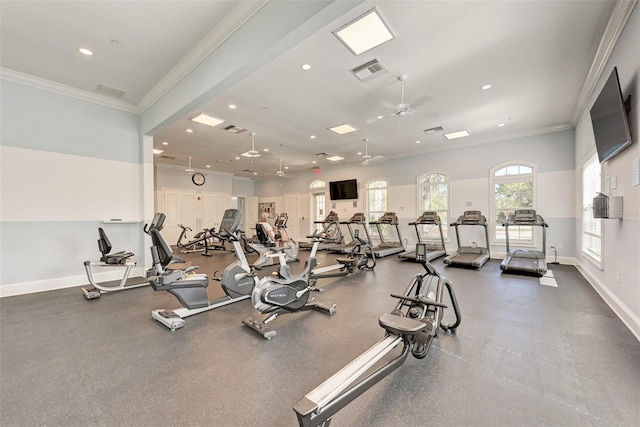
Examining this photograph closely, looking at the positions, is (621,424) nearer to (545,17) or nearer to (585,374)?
(585,374)

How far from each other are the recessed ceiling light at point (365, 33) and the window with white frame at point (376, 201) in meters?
6.77

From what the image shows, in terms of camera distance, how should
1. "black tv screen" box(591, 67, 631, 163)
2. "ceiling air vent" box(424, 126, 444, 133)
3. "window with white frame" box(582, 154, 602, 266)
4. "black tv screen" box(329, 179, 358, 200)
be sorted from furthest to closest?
"black tv screen" box(329, 179, 358, 200)
"ceiling air vent" box(424, 126, 444, 133)
"window with white frame" box(582, 154, 602, 266)
"black tv screen" box(591, 67, 631, 163)

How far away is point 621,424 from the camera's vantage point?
1576 mm

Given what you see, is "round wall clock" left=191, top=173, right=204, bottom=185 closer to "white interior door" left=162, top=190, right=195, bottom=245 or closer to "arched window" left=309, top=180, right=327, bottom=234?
"white interior door" left=162, top=190, right=195, bottom=245

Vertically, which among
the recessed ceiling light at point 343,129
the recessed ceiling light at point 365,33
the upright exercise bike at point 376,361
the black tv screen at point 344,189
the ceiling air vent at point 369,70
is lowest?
the upright exercise bike at point 376,361

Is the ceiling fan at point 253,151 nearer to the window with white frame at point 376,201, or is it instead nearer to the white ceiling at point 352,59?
the white ceiling at point 352,59

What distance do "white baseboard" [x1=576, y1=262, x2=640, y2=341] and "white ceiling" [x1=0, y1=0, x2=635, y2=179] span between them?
127 inches

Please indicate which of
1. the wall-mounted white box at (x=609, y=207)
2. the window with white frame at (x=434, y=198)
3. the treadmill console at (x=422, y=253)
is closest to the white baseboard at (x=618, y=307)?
the wall-mounted white box at (x=609, y=207)

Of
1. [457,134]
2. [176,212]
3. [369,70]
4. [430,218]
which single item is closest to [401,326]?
[369,70]

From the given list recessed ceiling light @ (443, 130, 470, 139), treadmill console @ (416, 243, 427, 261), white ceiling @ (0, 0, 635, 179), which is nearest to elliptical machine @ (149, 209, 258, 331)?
treadmill console @ (416, 243, 427, 261)

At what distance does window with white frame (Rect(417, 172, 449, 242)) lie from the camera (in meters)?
8.42

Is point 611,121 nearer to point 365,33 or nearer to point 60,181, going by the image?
point 365,33

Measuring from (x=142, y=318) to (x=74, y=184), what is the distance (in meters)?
3.35

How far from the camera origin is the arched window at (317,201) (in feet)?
38.7
